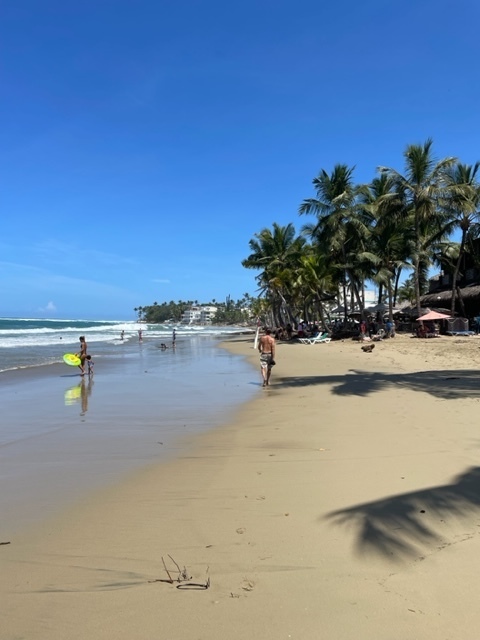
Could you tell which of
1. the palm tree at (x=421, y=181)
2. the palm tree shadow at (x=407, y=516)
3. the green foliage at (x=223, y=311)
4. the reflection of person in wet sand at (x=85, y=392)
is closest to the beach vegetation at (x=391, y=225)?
the palm tree at (x=421, y=181)

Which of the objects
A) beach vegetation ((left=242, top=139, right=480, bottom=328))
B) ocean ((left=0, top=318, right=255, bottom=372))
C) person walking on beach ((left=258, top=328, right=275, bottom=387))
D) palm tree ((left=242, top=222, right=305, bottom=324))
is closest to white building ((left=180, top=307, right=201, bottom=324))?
ocean ((left=0, top=318, right=255, bottom=372))

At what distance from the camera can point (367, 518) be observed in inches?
145

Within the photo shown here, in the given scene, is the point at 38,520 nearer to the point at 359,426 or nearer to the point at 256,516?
the point at 256,516

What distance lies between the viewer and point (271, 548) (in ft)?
10.9

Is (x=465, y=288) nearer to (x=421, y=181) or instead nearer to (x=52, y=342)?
(x=421, y=181)

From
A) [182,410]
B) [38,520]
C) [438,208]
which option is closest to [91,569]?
[38,520]

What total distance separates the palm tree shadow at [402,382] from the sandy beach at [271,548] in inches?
127

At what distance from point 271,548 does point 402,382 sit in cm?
861

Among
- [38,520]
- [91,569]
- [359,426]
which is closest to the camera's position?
[91,569]

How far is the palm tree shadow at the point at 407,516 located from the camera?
3246 millimetres

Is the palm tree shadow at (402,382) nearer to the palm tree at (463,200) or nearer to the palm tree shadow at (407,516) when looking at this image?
the palm tree shadow at (407,516)

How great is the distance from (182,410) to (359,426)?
3.70 m

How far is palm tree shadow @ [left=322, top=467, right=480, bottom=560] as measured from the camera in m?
3.25

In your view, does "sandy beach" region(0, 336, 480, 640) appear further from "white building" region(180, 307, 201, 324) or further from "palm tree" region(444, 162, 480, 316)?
"white building" region(180, 307, 201, 324)
